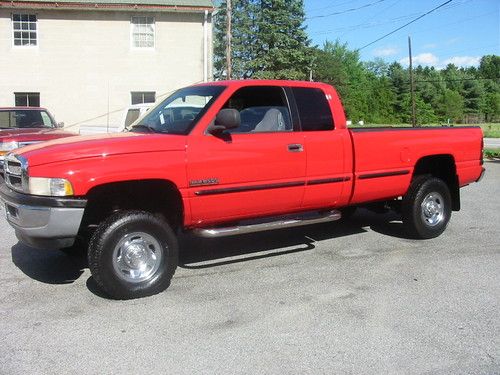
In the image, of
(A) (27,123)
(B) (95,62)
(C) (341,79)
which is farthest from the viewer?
(C) (341,79)

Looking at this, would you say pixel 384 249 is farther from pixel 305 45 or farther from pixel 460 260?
pixel 305 45

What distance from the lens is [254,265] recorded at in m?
5.76

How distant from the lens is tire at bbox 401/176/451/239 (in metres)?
6.75

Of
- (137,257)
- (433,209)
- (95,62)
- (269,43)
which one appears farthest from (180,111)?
(269,43)

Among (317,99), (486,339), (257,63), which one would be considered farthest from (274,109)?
(257,63)

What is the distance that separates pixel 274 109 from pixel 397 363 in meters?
3.03

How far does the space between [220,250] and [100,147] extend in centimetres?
233

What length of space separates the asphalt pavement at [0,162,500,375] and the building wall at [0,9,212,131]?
1429cm

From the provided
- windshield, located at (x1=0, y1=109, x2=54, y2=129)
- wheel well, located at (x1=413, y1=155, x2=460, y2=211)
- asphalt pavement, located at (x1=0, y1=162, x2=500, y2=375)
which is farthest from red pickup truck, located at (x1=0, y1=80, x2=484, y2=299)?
windshield, located at (x1=0, y1=109, x2=54, y2=129)

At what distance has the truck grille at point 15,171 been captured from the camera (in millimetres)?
4523

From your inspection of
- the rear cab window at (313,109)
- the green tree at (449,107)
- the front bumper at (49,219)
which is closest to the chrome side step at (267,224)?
the rear cab window at (313,109)

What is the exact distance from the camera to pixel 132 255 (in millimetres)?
4801

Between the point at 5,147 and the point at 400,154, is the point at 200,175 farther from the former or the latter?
the point at 5,147

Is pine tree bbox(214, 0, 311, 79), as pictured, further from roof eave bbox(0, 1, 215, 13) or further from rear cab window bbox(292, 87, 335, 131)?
rear cab window bbox(292, 87, 335, 131)
